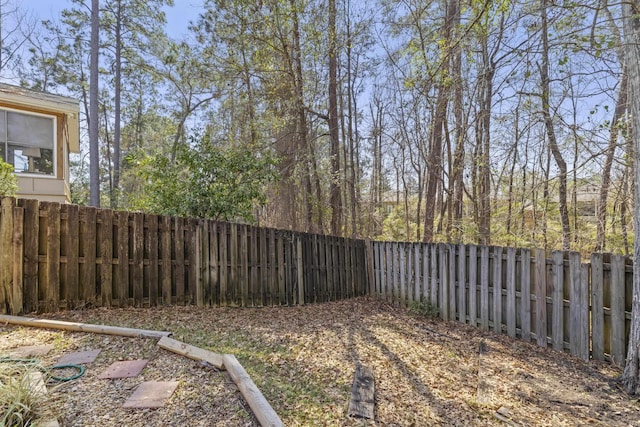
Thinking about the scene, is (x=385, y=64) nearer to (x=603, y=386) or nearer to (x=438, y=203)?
(x=438, y=203)

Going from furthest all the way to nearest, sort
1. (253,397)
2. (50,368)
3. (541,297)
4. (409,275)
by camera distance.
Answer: (409,275), (541,297), (50,368), (253,397)

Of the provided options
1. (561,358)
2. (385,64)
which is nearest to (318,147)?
(385,64)

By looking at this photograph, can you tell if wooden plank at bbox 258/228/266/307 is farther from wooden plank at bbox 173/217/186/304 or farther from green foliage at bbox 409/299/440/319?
green foliage at bbox 409/299/440/319

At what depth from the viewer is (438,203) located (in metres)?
10.5

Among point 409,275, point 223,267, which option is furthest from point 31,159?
point 409,275

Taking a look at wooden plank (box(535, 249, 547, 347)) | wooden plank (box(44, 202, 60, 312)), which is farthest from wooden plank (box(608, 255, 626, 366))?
wooden plank (box(44, 202, 60, 312))

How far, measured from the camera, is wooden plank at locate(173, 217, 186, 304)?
15.0 ft

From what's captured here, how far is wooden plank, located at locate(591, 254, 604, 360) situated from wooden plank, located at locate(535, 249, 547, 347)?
0.51m

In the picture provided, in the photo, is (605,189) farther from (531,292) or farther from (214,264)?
(214,264)

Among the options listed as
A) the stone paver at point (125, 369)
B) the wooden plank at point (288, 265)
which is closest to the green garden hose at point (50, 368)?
the stone paver at point (125, 369)

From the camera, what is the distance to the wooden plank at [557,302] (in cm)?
371

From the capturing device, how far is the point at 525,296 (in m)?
4.13

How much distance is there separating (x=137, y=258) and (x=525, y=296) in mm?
4730

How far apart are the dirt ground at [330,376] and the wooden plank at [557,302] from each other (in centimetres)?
17
